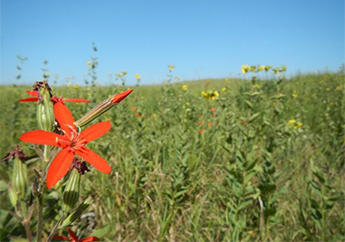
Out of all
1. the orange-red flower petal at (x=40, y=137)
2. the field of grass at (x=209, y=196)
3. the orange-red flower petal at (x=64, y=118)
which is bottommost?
the field of grass at (x=209, y=196)

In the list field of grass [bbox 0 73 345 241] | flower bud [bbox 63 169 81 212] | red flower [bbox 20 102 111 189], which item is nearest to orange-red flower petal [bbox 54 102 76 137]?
red flower [bbox 20 102 111 189]

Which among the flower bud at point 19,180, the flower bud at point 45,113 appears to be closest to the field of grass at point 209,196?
the flower bud at point 19,180

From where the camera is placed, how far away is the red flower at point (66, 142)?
556mm

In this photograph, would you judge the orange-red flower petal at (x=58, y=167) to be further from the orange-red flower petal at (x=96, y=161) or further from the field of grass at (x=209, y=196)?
the field of grass at (x=209, y=196)

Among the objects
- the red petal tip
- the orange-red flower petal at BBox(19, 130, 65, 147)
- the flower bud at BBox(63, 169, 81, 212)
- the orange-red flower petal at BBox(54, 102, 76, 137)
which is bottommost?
the flower bud at BBox(63, 169, 81, 212)

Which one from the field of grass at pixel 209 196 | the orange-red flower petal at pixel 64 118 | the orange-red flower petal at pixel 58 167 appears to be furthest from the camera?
A: the field of grass at pixel 209 196

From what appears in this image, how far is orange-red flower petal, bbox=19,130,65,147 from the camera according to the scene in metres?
0.56

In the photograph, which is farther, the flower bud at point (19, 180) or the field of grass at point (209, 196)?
the field of grass at point (209, 196)

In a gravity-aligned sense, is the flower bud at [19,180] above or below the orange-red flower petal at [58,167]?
below

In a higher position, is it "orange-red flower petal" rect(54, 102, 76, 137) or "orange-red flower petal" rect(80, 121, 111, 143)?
"orange-red flower petal" rect(54, 102, 76, 137)

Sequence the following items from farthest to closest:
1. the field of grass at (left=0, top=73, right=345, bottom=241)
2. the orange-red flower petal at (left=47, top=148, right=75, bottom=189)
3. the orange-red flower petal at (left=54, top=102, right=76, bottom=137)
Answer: the field of grass at (left=0, top=73, right=345, bottom=241) < the orange-red flower petal at (left=54, top=102, right=76, bottom=137) < the orange-red flower petal at (left=47, top=148, right=75, bottom=189)

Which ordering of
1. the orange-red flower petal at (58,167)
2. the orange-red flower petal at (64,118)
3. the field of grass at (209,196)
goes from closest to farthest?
the orange-red flower petal at (58,167) → the orange-red flower petal at (64,118) → the field of grass at (209,196)

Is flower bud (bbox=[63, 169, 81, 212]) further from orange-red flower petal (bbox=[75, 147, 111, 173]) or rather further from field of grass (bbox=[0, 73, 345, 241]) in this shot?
field of grass (bbox=[0, 73, 345, 241])

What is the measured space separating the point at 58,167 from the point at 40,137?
9 centimetres
